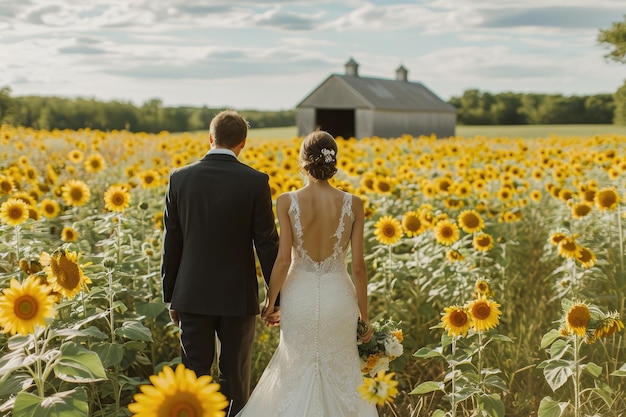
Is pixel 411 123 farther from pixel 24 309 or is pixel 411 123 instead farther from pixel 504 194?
pixel 24 309

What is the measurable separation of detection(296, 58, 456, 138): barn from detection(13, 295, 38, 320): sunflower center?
27.8 meters

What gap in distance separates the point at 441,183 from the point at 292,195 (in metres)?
3.97

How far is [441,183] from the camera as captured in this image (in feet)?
25.0

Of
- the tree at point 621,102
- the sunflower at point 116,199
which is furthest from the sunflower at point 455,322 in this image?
the tree at point 621,102

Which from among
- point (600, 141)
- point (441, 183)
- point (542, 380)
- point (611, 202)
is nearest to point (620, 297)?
point (611, 202)

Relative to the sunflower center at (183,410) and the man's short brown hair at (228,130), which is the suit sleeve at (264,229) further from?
the sunflower center at (183,410)

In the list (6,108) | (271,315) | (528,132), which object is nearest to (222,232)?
(271,315)

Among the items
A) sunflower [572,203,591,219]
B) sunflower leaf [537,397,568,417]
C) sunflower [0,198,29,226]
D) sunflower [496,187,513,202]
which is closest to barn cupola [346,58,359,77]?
sunflower [496,187,513,202]

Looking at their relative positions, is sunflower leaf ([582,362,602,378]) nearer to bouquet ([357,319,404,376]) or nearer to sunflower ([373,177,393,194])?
bouquet ([357,319,404,376])

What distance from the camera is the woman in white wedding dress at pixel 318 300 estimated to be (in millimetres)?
3863

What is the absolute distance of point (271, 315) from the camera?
13.5 ft

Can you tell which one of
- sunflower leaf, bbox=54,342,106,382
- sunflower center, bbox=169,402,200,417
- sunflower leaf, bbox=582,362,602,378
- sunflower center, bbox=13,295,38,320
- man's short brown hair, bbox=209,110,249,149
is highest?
man's short brown hair, bbox=209,110,249,149

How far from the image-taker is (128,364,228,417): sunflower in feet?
6.39

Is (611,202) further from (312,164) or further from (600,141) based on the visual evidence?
(600,141)
